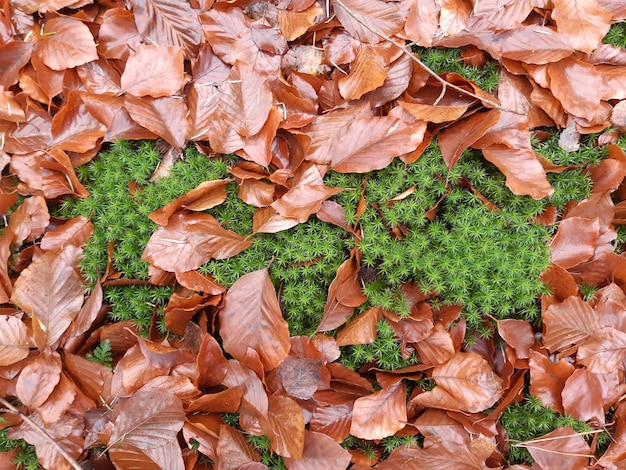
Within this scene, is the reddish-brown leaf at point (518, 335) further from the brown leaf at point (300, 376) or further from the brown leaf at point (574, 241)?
the brown leaf at point (300, 376)

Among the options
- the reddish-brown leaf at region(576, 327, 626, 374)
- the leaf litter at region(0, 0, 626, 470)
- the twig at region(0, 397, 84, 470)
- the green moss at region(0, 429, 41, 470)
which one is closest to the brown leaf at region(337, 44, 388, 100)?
the leaf litter at region(0, 0, 626, 470)

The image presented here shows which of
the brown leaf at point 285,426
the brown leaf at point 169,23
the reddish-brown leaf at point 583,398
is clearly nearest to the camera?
the brown leaf at point 285,426

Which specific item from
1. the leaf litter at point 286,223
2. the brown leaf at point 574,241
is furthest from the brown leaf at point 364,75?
the brown leaf at point 574,241

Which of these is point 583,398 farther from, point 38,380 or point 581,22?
point 38,380

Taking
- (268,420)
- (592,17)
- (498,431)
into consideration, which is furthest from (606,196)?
(268,420)

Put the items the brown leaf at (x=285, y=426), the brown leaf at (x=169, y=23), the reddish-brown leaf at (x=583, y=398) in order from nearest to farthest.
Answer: the brown leaf at (x=285, y=426), the reddish-brown leaf at (x=583, y=398), the brown leaf at (x=169, y=23)
